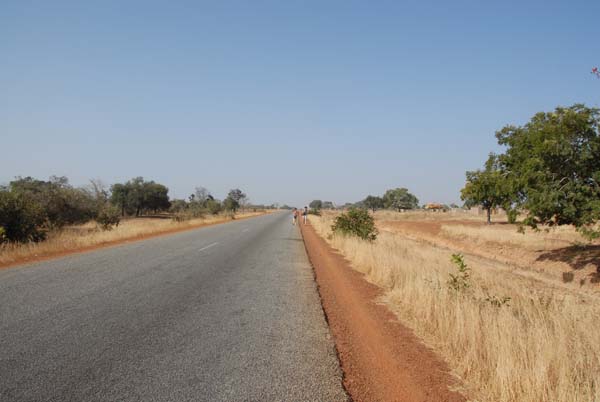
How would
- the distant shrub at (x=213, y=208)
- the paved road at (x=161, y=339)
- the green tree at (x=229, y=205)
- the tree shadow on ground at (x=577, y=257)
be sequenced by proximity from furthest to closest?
the green tree at (x=229, y=205)
the distant shrub at (x=213, y=208)
the tree shadow on ground at (x=577, y=257)
the paved road at (x=161, y=339)

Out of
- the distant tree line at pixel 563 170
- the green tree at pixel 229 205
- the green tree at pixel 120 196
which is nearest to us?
the distant tree line at pixel 563 170

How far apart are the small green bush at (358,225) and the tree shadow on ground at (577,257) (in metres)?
9.53

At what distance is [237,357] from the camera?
4340mm

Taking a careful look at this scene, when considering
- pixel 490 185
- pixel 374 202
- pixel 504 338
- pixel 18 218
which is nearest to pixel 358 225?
pixel 490 185

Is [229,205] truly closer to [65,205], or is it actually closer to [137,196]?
[137,196]

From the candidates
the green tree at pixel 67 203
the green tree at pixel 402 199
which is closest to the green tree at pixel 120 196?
the green tree at pixel 67 203

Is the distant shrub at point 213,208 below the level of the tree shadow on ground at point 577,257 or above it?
above

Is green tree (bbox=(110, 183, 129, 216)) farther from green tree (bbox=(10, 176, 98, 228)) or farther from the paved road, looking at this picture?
the paved road

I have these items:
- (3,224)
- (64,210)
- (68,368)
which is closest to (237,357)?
(68,368)

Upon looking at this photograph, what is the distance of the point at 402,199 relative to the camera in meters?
130

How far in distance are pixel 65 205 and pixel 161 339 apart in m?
36.5

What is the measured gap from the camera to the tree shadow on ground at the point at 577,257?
56.7 ft

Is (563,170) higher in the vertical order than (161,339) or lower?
higher

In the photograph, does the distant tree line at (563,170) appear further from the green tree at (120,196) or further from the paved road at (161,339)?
the green tree at (120,196)
